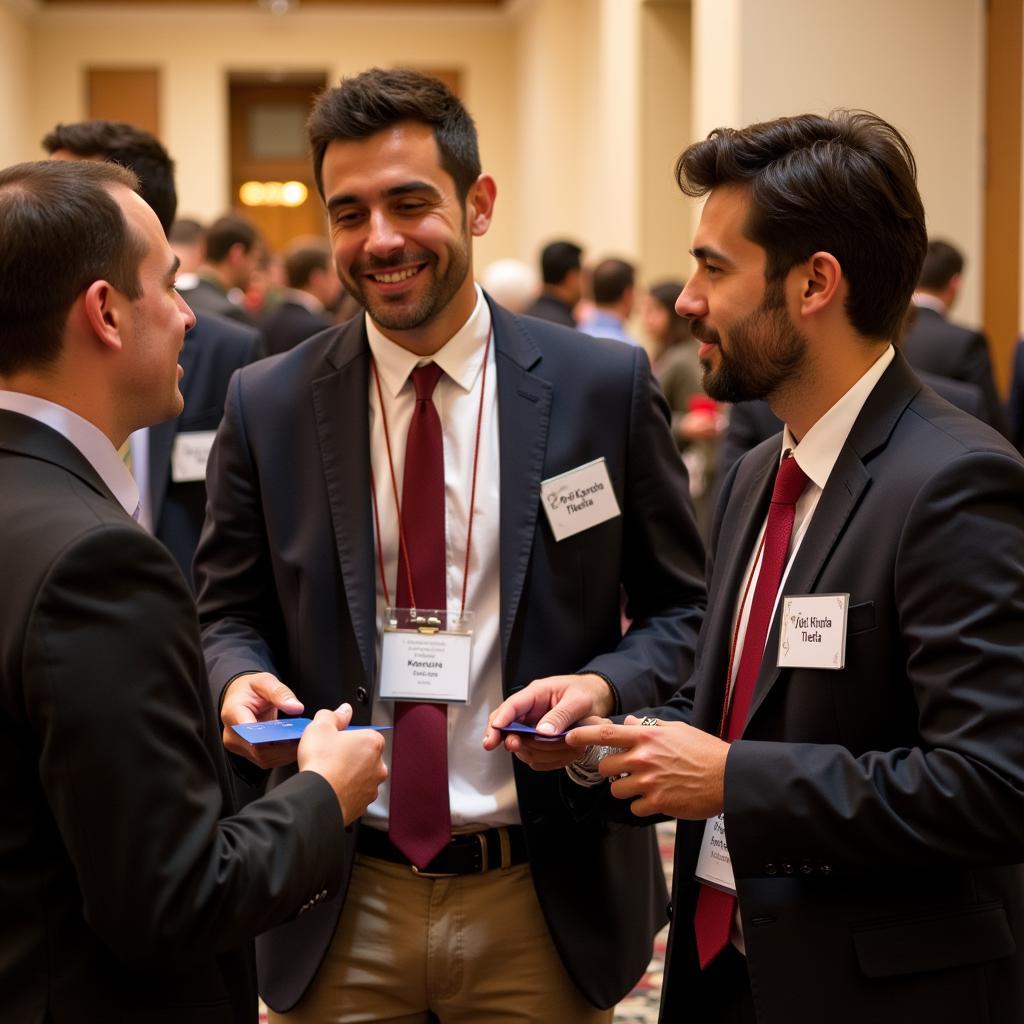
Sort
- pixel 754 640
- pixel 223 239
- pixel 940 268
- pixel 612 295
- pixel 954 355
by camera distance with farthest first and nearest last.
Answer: pixel 612 295 < pixel 223 239 < pixel 940 268 < pixel 954 355 < pixel 754 640

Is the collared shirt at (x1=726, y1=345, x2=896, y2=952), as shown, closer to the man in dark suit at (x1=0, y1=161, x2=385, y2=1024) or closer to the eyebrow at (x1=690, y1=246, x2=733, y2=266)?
the eyebrow at (x1=690, y1=246, x2=733, y2=266)

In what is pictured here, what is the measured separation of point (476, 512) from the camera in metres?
2.24

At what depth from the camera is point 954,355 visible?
5.51 metres

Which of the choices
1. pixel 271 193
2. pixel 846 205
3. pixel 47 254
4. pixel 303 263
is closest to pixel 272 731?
pixel 47 254

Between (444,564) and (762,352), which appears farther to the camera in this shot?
(444,564)

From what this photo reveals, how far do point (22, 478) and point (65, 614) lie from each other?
0.21 metres

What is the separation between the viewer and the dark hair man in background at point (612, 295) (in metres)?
7.95

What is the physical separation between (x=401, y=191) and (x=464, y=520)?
526 mm

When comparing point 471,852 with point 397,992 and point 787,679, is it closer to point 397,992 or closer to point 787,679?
point 397,992

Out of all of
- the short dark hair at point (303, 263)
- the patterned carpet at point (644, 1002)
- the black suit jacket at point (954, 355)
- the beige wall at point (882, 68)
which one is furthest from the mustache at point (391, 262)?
the short dark hair at point (303, 263)

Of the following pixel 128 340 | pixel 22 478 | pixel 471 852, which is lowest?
pixel 471 852

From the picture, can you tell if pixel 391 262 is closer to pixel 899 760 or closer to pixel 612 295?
pixel 899 760

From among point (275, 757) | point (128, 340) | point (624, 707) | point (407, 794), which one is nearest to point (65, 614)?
point (128, 340)

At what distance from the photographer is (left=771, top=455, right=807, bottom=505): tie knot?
1.96 metres
